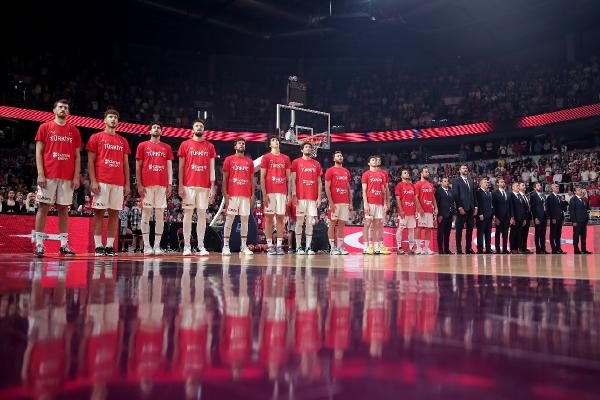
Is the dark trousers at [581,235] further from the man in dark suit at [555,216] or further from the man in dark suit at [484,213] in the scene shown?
the man in dark suit at [484,213]

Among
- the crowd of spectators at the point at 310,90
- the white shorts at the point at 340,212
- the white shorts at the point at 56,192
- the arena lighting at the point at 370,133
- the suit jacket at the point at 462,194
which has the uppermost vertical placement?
the crowd of spectators at the point at 310,90

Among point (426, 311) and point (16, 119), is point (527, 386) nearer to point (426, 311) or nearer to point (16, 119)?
point (426, 311)

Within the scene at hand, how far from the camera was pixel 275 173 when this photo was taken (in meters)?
7.22

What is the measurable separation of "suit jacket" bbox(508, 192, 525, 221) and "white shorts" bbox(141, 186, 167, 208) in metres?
7.28

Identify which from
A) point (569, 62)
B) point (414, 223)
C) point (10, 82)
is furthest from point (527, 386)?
point (569, 62)

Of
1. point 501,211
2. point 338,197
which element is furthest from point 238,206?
point 501,211

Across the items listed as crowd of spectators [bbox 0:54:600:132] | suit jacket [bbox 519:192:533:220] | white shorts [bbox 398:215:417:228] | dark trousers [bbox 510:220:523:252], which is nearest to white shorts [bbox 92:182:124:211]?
white shorts [bbox 398:215:417:228]

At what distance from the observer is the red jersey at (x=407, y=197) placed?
920cm

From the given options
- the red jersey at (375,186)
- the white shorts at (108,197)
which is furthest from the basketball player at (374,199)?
the white shorts at (108,197)

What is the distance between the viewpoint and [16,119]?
16688 millimetres

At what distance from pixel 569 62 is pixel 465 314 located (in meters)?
24.8

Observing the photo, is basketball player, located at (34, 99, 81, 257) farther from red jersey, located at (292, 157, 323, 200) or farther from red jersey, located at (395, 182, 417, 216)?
red jersey, located at (395, 182, 417, 216)

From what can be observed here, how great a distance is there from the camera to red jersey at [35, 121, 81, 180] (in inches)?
203

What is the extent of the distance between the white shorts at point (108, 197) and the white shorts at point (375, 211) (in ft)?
13.4
